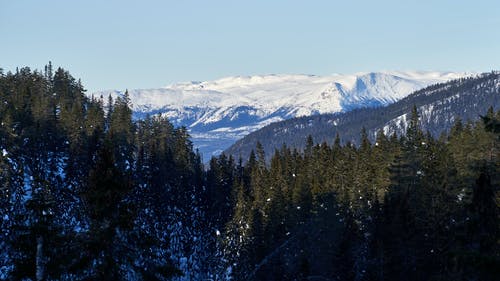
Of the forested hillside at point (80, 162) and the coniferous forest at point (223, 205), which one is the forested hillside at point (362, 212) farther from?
the forested hillside at point (80, 162)

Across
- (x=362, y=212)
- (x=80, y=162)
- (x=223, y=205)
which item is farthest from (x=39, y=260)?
(x=223, y=205)

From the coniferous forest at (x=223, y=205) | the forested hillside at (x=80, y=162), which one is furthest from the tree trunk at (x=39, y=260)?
the forested hillside at (x=80, y=162)

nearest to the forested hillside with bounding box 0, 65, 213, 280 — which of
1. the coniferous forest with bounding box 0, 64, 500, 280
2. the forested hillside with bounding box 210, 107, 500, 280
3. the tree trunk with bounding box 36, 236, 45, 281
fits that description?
the coniferous forest with bounding box 0, 64, 500, 280

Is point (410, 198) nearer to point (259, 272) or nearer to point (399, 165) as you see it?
point (399, 165)

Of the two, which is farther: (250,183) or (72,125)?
(250,183)

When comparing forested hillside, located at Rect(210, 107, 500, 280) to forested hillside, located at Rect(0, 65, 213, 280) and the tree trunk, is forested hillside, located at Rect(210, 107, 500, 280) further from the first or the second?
the tree trunk

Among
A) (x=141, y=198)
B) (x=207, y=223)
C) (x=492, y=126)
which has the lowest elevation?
(x=207, y=223)

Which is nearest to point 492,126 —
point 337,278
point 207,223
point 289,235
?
point 337,278

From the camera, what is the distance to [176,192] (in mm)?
93875

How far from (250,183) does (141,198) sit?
71.8 feet

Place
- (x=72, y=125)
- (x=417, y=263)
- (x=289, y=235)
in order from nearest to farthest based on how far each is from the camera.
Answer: (x=417, y=263) < (x=289, y=235) < (x=72, y=125)

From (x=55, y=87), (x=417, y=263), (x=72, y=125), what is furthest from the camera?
(x=55, y=87)

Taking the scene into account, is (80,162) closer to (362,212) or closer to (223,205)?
(223,205)

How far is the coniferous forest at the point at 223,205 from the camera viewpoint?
16125 millimetres
